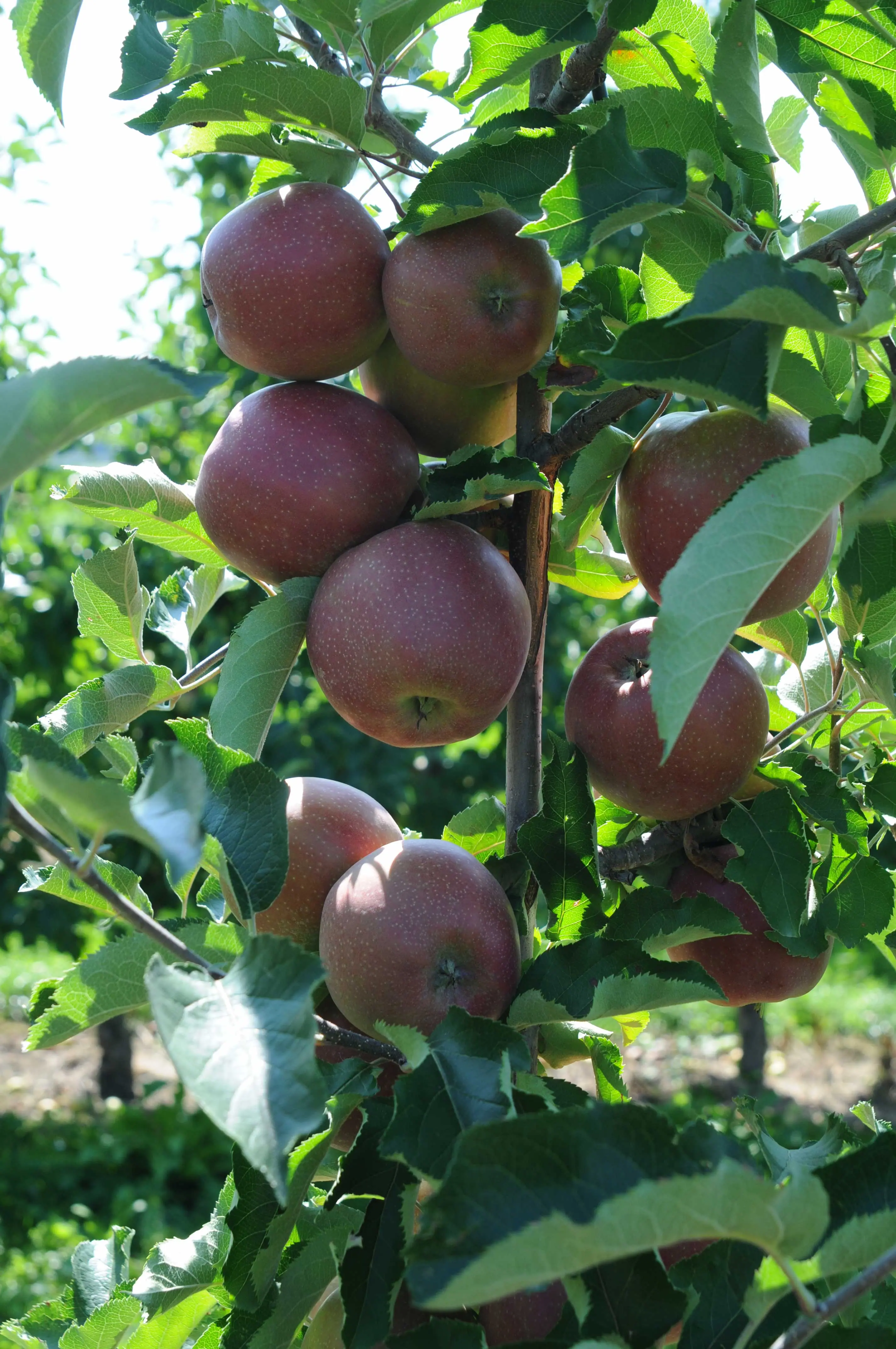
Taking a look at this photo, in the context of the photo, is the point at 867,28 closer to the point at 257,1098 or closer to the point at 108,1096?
the point at 257,1098

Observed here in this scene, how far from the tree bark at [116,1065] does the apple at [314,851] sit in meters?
3.97

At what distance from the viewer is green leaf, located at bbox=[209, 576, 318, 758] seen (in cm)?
81

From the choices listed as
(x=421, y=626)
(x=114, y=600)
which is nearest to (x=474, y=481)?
(x=421, y=626)

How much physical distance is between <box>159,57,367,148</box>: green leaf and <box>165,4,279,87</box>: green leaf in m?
0.02

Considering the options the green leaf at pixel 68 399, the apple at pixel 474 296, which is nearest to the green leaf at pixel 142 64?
the apple at pixel 474 296

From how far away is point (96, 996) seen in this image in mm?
638

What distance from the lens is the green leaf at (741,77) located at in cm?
68

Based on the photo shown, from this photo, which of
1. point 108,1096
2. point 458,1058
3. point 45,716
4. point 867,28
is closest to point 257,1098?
point 458,1058

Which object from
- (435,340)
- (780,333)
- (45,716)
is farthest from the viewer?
(45,716)

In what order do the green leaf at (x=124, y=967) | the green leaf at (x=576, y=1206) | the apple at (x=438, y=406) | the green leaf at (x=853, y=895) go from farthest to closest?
the apple at (x=438, y=406) → the green leaf at (x=853, y=895) → the green leaf at (x=124, y=967) → the green leaf at (x=576, y=1206)

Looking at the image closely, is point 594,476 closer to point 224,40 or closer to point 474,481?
point 474,481

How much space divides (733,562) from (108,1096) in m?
4.75

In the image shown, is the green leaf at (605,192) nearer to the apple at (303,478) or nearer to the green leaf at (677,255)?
the green leaf at (677,255)

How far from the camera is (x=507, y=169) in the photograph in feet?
2.34
